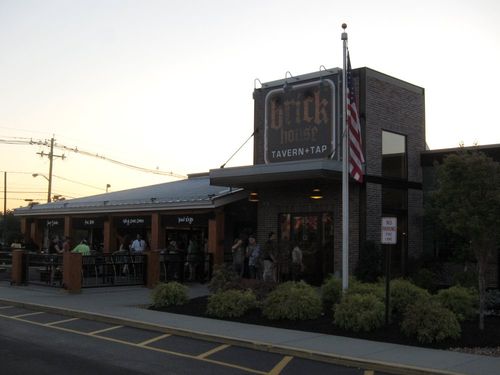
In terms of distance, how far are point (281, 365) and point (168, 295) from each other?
6.13 meters

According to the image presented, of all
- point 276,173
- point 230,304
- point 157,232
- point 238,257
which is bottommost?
point 230,304

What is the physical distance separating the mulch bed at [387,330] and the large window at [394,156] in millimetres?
8224

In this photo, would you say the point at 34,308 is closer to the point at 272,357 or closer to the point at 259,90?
the point at 272,357

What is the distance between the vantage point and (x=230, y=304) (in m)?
13.1

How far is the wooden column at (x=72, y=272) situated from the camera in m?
17.9

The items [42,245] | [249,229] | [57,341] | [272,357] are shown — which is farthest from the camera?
[42,245]

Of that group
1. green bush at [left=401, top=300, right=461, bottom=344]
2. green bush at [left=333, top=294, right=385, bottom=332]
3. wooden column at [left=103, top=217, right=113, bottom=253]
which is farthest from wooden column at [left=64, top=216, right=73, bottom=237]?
green bush at [left=401, top=300, right=461, bottom=344]

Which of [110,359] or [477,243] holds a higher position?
[477,243]

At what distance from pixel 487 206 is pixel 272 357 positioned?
464 centimetres

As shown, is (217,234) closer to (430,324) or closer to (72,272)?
(72,272)

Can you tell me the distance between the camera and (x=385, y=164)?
66.1ft

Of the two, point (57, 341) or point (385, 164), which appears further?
point (385, 164)

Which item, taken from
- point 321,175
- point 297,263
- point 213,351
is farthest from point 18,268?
point 213,351

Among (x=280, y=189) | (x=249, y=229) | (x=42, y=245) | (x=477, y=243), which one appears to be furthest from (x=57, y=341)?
(x=42, y=245)
